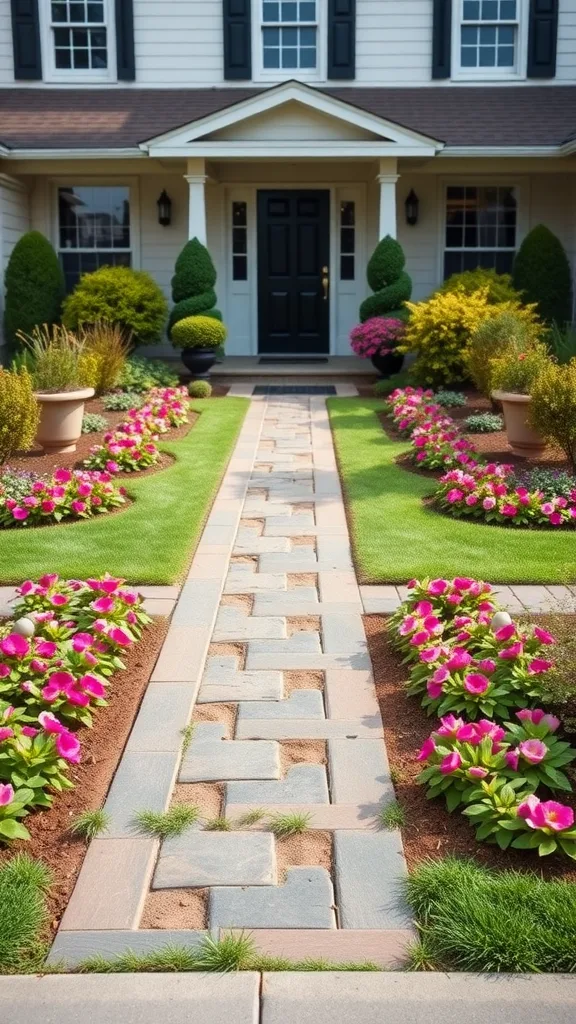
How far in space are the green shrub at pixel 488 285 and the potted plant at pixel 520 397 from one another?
391cm

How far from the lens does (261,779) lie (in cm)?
385

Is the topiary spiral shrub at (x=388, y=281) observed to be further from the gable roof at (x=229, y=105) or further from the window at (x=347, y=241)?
the window at (x=347, y=241)

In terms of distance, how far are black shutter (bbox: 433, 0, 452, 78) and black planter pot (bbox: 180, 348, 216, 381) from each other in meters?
5.60

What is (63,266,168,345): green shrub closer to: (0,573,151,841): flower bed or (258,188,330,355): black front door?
(258,188,330,355): black front door

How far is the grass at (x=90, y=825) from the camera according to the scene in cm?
348

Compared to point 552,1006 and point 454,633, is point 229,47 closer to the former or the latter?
point 454,633

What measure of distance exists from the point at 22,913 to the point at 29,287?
12.4 metres

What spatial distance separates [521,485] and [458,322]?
4740mm

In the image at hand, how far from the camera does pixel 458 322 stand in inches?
477

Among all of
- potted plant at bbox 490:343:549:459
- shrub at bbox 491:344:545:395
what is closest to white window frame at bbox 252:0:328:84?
shrub at bbox 491:344:545:395

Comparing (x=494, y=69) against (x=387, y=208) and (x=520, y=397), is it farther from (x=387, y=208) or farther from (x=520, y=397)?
(x=520, y=397)

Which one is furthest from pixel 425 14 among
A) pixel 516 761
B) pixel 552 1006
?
pixel 552 1006

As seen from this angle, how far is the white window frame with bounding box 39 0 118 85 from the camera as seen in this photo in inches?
616

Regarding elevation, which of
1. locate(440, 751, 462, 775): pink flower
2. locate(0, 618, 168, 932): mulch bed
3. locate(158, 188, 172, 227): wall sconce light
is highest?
locate(158, 188, 172, 227): wall sconce light
